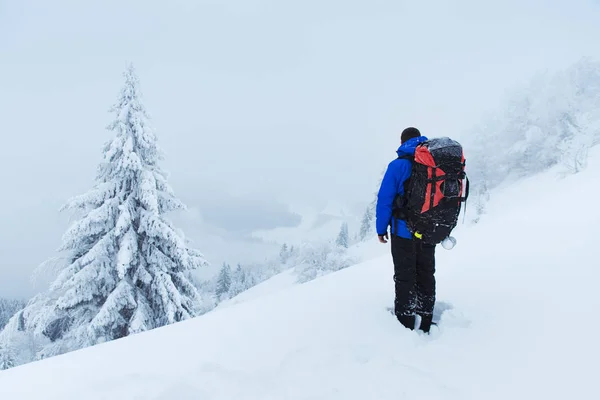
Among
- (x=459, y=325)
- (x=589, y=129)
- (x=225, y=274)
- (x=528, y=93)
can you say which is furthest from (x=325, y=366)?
(x=225, y=274)

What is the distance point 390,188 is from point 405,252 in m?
0.70

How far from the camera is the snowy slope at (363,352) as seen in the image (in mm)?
2484

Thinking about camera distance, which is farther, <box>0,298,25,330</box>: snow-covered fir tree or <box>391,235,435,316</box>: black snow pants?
<box>0,298,25,330</box>: snow-covered fir tree

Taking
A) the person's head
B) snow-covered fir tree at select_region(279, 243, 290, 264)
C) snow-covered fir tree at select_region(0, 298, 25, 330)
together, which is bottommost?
snow-covered fir tree at select_region(0, 298, 25, 330)

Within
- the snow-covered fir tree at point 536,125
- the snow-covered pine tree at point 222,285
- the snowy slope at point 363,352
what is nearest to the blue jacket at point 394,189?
the snowy slope at point 363,352

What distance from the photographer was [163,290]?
10617 millimetres

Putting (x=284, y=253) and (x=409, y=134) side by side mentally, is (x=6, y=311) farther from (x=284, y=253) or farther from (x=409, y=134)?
(x=409, y=134)

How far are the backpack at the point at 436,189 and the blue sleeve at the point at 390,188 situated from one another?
151mm

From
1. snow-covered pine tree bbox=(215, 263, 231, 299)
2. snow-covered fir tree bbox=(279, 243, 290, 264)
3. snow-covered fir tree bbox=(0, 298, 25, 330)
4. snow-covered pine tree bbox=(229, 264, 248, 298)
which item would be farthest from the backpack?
snow-covered fir tree bbox=(279, 243, 290, 264)

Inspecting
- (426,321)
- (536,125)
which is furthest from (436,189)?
(536,125)

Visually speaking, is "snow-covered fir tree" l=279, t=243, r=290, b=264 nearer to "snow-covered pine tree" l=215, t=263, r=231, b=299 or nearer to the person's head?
"snow-covered pine tree" l=215, t=263, r=231, b=299

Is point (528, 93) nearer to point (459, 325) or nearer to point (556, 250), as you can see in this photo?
point (556, 250)

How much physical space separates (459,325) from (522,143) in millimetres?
36823

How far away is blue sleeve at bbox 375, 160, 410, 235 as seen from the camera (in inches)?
132
